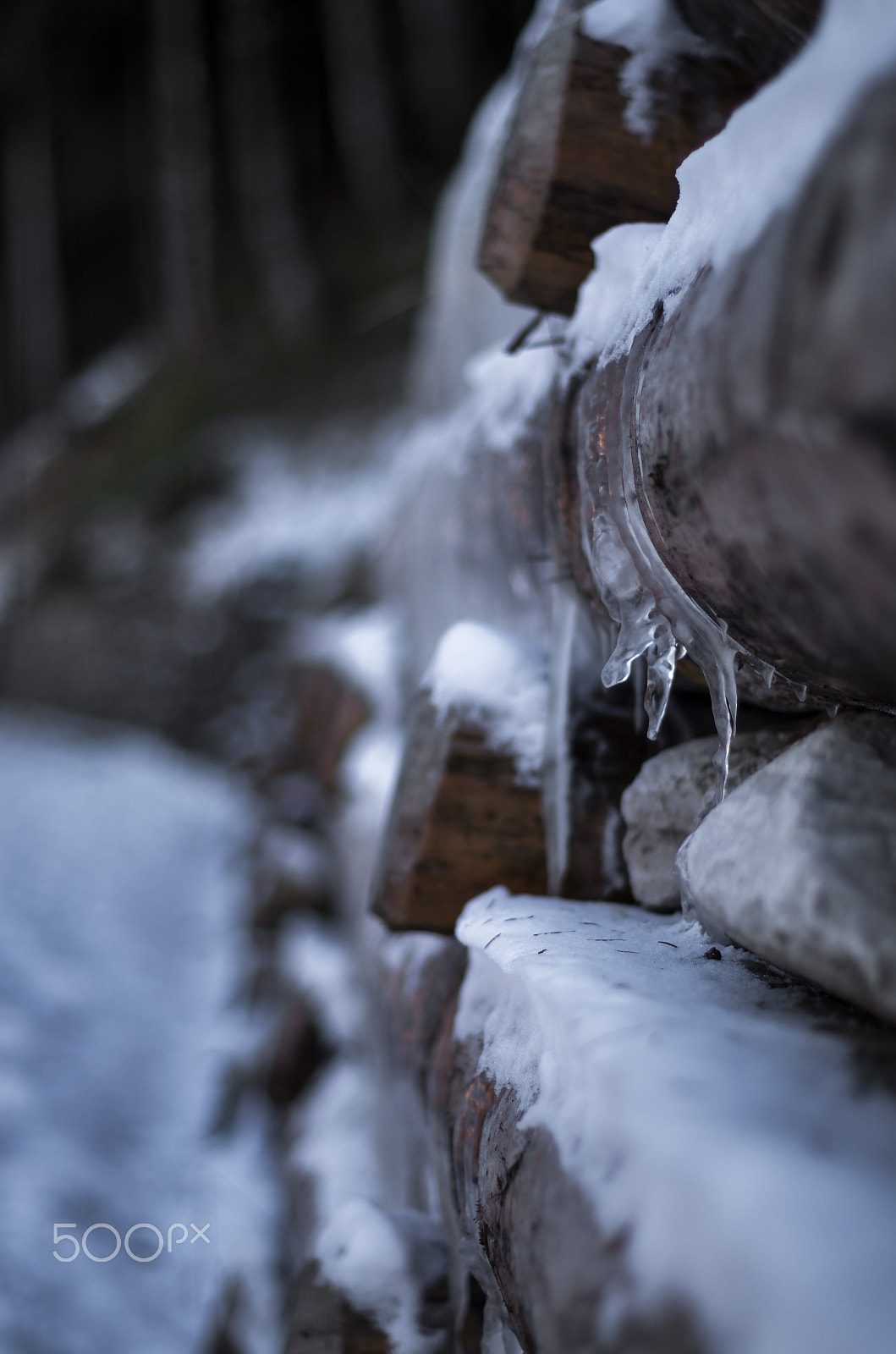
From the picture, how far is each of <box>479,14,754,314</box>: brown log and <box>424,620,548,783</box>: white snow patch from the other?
0.56 m

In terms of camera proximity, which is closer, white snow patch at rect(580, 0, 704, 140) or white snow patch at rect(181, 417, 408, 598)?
white snow patch at rect(580, 0, 704, 140)

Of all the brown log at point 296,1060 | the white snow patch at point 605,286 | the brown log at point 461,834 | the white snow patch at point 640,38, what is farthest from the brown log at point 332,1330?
the white snow patch at point 640,38

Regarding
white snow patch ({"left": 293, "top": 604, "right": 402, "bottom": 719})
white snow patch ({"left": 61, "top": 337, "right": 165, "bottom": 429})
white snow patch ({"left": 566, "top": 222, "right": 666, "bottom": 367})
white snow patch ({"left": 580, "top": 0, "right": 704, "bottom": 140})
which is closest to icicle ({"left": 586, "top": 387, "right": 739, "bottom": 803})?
white snow patch ({"left": 566, "top": 222, "right": 666, "bottom": 367})

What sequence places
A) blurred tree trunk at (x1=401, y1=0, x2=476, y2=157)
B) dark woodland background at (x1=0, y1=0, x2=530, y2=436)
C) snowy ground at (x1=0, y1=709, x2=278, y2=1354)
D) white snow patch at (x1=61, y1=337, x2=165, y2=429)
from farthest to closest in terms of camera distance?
white snow patch at (x1=61, y1=337, x2=165, y2=429) → blurred tree trunk at (x1=401, y1=0, x2=476, y2=157) → dark woodland background at (x1=0, y1=0, x2=530, y2=436) → snowy ground at (x1=0, y1=709, x2=278, y2=1354)

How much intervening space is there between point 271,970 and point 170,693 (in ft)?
11.5

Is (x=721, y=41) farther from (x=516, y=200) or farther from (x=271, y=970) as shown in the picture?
(x=271, y=970)

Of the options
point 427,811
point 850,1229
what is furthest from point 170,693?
point 850,1229

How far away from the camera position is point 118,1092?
2.00 m

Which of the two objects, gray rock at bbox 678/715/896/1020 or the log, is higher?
gray rock at bbox 678/715/896/1020

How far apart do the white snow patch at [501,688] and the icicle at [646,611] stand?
0.91ft

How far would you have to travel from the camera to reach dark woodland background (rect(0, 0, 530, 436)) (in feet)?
25.9

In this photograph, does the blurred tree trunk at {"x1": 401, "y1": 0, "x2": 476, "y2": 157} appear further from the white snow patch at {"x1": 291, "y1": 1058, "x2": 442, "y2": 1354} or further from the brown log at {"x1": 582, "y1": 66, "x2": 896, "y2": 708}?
the brown log at {"x1": 582, "y1": 66, "x2": 896, "y2": 708}

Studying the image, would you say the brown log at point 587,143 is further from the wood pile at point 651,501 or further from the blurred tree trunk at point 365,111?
the blurred tree trunk at point 365,111
